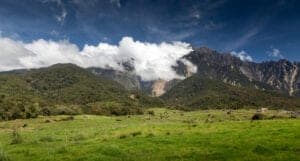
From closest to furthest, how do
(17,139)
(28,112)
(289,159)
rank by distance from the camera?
(289,159) < (17,139) < (28,112)

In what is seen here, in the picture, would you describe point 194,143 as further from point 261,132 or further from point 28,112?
point 28,112

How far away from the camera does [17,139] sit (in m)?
42.0

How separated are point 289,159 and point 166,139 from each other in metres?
13.9

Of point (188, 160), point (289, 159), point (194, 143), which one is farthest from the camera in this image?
point (194, 143)

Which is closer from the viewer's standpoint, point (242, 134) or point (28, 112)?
point (242, 134)

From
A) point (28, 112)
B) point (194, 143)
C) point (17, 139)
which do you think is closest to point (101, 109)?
point (28, 112)

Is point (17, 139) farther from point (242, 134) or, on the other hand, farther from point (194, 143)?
point (242, 134)

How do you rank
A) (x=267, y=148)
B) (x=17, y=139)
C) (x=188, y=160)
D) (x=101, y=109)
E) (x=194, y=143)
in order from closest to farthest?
(x=188, y=160), (x=267, y=148), (x=194, y=143), (x=17, y=139), (x=101, y=109)

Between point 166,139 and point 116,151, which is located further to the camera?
→ point 166,139

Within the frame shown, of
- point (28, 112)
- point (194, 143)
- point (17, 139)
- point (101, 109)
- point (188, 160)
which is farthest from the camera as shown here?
point (101, 109)

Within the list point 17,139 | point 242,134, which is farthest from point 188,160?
point 17,139

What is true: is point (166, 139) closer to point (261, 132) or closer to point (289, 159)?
point (261, 132)

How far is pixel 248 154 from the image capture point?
2645cm

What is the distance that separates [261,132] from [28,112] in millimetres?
114388
